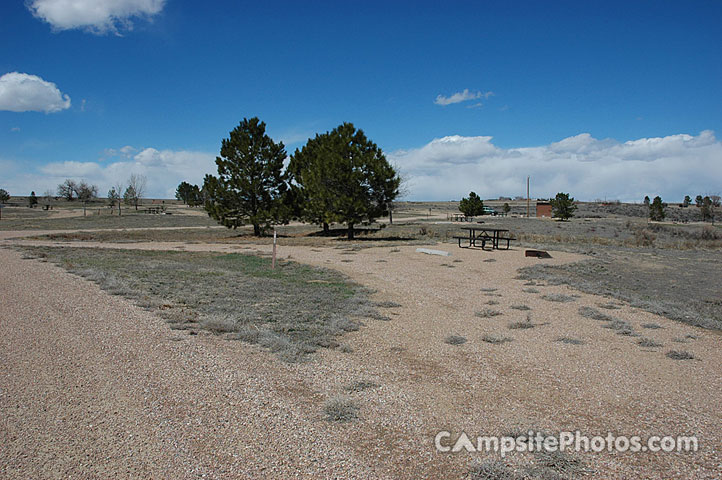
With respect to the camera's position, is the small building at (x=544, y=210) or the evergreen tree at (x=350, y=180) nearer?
the evergreen tree at (x=350, y=180)

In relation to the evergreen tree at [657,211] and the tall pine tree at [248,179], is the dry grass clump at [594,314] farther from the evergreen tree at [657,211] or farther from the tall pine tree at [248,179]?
the evergreen tree at [657,211]

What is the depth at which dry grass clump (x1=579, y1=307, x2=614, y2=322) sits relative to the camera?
8.20 meters

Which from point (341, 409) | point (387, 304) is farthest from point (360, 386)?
point (387, 304)

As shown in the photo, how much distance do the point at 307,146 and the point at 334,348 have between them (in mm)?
27995

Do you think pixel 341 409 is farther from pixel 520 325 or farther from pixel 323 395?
pixel 520 325

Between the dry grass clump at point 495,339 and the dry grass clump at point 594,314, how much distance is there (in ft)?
8.30

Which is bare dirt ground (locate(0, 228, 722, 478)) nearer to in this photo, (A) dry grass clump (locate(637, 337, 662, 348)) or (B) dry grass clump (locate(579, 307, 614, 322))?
(A) dry grass clump (locate(637, 337, 662, 348))

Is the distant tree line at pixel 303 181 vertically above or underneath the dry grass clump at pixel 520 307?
above

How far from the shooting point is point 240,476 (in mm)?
3217

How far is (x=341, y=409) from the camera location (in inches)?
168

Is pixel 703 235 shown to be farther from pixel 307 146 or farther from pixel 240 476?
pixel 240 476

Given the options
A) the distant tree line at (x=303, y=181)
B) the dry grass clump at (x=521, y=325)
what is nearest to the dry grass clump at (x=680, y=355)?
the dry grass clump at (x=521, y=325)

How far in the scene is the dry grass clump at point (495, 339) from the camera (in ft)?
22.0

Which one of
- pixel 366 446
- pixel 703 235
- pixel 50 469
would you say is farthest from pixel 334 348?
pixel 703 235
